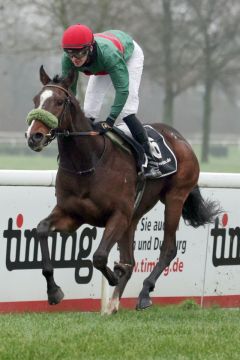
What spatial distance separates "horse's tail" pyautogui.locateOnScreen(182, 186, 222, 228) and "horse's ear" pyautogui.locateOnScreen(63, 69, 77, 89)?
1.96 metres

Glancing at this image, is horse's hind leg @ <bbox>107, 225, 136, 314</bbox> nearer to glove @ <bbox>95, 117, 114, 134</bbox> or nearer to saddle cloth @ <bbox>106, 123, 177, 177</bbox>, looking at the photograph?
saddle cloth @ <bbox>106, 123, 177, 177</bbox>

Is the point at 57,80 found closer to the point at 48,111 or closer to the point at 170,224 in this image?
the point at 48,111

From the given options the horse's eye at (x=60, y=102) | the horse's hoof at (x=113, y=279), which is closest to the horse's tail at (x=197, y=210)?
the horse's hoof at (x=113, y=279)

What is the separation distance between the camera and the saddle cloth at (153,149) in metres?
7.02

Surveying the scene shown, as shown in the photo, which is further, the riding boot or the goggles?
the riding boot

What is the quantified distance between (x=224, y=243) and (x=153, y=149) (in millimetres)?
1919

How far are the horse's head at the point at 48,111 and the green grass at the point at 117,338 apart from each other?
42.5 inches

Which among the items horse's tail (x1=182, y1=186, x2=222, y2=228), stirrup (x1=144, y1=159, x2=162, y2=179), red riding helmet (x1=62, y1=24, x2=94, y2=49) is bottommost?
horse's tail (x1=182, y1=186, x2=222, y2=228)

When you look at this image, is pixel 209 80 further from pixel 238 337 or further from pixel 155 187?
pixel 238 337

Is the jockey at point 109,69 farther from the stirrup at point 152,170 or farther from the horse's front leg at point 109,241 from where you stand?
the horse's front leg at point 109,241

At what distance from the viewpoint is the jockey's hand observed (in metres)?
6.78

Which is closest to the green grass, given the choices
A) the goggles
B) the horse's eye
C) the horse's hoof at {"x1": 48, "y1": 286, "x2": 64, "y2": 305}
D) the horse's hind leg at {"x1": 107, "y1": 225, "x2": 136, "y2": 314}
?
the horse's hoof at {"x1": 48, "y1": 286, "x2": 64, "y2": 305}

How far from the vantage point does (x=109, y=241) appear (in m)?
6.68

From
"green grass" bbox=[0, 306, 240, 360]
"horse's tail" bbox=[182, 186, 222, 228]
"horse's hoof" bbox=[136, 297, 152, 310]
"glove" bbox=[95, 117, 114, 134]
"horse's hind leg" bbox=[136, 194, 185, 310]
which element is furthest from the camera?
"horse's tail" bbox=[182, 186, 222, 228]
